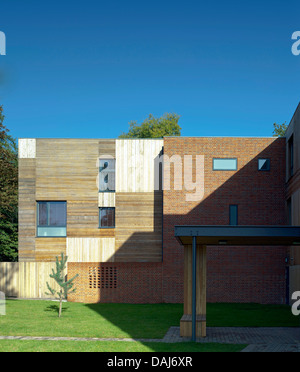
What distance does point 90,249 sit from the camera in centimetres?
2717

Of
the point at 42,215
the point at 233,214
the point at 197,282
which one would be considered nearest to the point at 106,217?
the point at 42,215

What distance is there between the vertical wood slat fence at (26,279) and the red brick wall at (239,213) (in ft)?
20.4

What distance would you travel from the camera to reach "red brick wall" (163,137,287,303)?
25922mm

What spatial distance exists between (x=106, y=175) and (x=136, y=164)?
5.56 feet

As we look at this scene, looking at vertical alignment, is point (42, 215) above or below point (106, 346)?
above

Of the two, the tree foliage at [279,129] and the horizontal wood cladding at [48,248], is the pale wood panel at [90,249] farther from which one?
the tree foliage at [279,129]

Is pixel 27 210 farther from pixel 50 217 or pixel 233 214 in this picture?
pixel 233 214

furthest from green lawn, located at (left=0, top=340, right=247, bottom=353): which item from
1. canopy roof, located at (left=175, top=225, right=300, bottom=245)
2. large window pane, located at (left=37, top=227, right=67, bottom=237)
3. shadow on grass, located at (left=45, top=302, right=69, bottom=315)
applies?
large window pane, located at (left=37, top=227, right=67, bottom=237)

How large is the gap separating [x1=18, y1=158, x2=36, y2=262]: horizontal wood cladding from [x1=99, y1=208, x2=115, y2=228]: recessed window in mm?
3516

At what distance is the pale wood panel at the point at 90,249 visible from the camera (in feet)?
88.9

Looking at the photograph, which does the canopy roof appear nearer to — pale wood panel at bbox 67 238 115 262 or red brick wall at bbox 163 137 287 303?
red brick wall at bbox 163 137 287 303

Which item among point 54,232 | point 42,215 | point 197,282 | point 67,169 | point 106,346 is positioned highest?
point 67,169

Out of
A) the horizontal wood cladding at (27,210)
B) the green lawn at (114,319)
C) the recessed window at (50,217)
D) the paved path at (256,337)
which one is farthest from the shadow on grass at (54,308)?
the paved path at (256,337)

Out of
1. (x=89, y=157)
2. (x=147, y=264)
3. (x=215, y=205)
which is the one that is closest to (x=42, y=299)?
(x=147, y=264)
